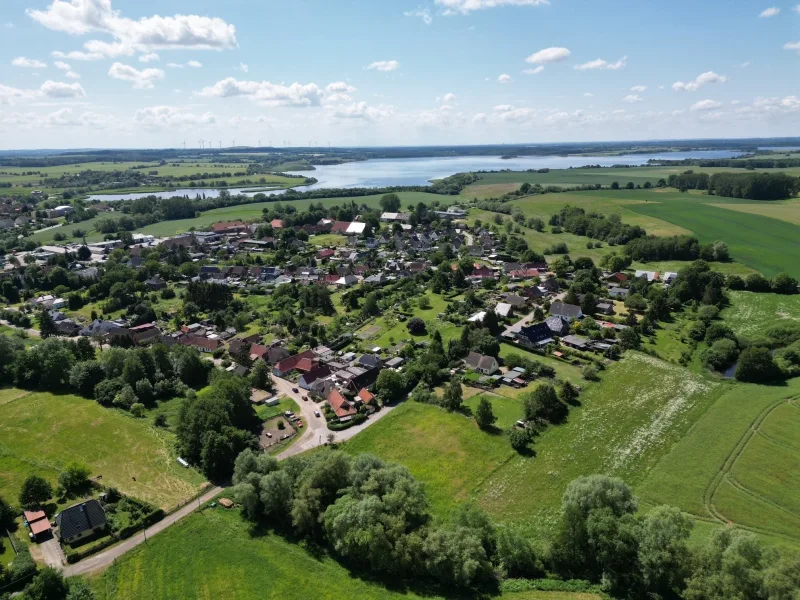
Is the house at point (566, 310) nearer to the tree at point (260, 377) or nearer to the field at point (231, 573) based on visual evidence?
the tree at point (260, 377)

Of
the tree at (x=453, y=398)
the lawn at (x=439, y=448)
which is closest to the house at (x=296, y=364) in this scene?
the lawn at (x=439, y=448)

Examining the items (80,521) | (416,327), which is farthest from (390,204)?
(80,521)

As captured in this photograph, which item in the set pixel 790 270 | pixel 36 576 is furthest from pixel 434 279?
pixel 36 576

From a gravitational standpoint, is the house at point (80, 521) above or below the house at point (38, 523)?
above

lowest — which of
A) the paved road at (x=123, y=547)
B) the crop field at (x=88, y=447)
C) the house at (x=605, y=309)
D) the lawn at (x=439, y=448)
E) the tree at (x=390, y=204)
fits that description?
the paved road at (x=123, y=547)

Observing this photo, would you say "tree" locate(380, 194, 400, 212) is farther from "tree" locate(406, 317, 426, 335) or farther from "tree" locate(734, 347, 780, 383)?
"tree" locate(734, 347, 780, 383)

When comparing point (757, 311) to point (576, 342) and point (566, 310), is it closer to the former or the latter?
point (566, 310)

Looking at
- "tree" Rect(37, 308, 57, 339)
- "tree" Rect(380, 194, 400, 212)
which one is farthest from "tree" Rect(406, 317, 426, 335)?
"tree" Rect(380, 194, 400, 212)
